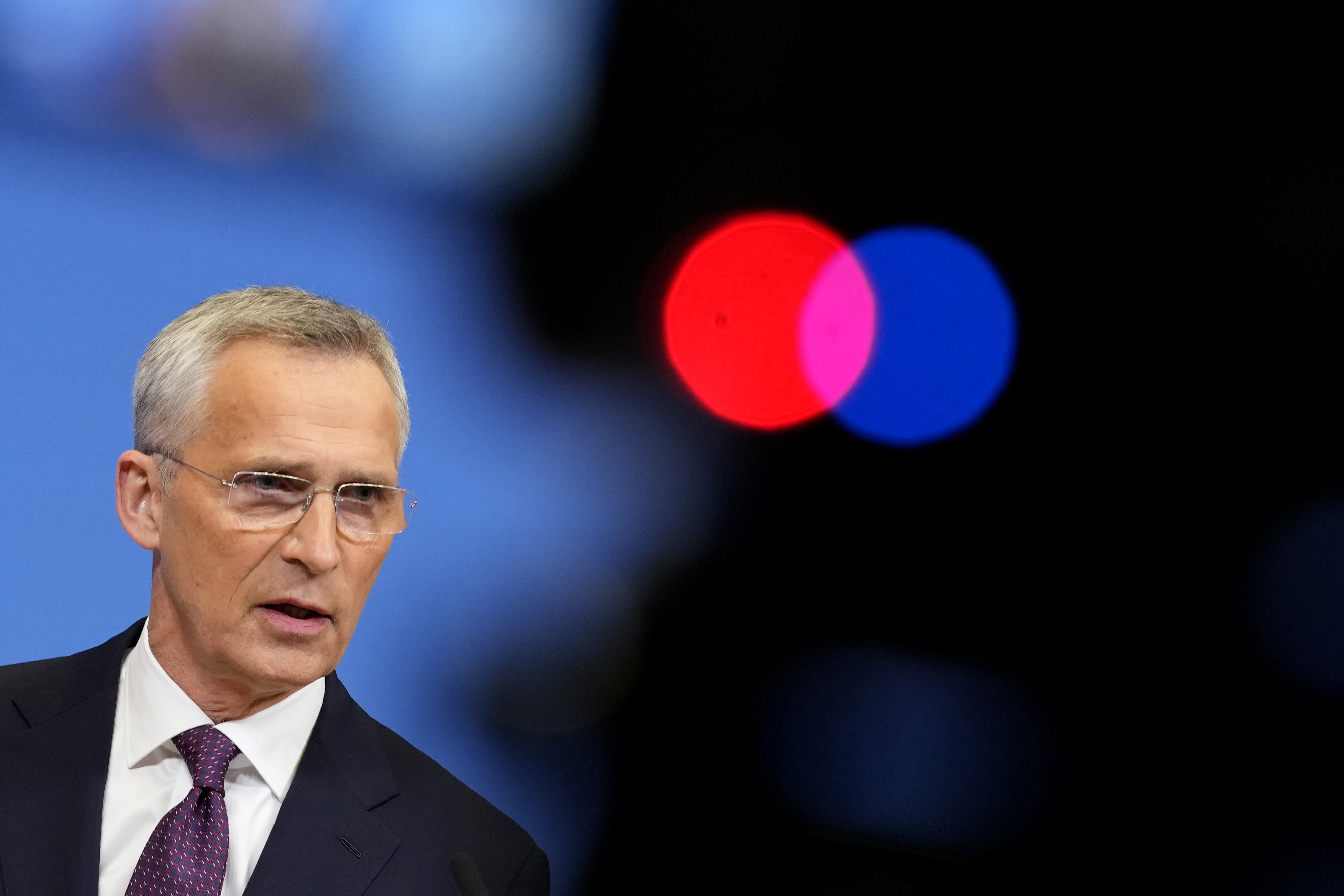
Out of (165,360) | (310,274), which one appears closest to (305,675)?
(165,360)

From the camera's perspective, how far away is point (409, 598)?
2.16m

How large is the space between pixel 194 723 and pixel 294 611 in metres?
0.19

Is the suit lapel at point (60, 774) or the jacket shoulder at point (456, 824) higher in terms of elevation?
the suit lapel at point (60, 774)

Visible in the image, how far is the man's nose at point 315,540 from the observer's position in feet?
5.07

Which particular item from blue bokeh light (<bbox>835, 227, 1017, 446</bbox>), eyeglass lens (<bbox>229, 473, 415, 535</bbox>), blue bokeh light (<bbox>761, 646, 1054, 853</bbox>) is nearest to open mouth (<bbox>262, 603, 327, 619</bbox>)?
eyeglass lens (<bbox>229, 473, 415, 535</bbox>)

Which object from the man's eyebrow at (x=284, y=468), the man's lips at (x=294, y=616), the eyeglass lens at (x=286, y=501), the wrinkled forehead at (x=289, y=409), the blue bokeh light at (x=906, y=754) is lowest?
the blue bokeh light at (x=906, y=754)

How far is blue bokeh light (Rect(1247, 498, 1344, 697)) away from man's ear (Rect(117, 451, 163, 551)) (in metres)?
2.13

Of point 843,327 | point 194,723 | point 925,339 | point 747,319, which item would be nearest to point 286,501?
point 194,723

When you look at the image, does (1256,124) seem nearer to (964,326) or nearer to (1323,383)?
(1323,383)

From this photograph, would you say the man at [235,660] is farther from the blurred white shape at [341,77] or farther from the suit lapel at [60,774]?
the blurred white shape at [341,77]

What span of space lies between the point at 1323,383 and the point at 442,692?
1.93 m

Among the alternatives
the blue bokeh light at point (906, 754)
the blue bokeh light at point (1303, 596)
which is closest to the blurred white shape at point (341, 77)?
the blue bokeh light at point (906, 754)

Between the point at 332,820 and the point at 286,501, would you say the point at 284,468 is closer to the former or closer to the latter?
the point at 286,501

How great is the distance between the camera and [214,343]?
1.61 metres
